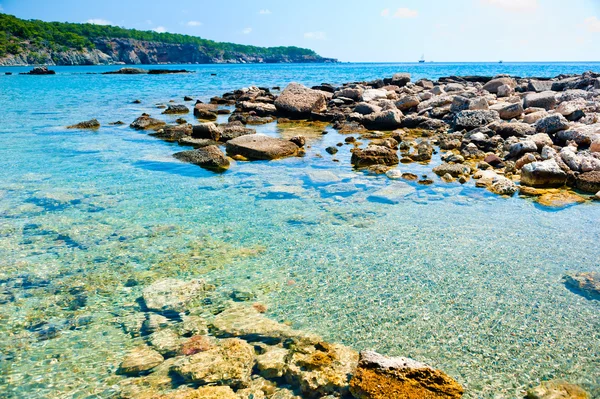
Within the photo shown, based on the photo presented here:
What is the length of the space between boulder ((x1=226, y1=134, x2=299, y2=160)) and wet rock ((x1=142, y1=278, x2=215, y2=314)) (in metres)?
6.24

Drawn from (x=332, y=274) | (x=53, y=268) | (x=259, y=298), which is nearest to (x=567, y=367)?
(x=332, y=274)

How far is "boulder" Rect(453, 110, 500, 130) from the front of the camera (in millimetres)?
12602

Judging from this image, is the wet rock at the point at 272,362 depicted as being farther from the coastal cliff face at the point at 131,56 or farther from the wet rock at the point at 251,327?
the coastal cliff face at the point at 131,56

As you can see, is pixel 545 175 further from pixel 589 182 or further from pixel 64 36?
pixel 64 36

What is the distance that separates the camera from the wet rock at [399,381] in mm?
2775

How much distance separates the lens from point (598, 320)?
149 inches

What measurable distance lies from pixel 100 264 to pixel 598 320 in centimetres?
528

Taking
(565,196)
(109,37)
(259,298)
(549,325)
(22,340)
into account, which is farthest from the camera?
(109,37)

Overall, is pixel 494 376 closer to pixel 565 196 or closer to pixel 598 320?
pixel 598 320

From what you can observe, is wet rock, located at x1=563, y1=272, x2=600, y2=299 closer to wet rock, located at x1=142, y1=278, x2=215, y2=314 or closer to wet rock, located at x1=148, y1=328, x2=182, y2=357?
wet rock, located at x1=142, y1=278, x2=215, y2=314

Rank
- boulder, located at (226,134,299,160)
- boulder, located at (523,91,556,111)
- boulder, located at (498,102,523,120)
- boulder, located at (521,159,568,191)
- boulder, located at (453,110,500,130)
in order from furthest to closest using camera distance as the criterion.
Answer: boulder, located at (523,91,556,111) < boulder, located at (498,102,523,120) < boulder, located at (453,110,500,130) < boulder, located at (226,134,299,160) < boulder, located at (521,159,568,191)

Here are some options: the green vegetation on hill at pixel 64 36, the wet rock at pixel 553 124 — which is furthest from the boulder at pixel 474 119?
the green vegetation on hill at pixel 64 36

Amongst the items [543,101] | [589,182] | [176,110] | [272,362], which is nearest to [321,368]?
[272,362]

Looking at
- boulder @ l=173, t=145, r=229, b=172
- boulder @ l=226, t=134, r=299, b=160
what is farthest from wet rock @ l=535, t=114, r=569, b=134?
boulder @ l=173, t=145, r=229, b=172
